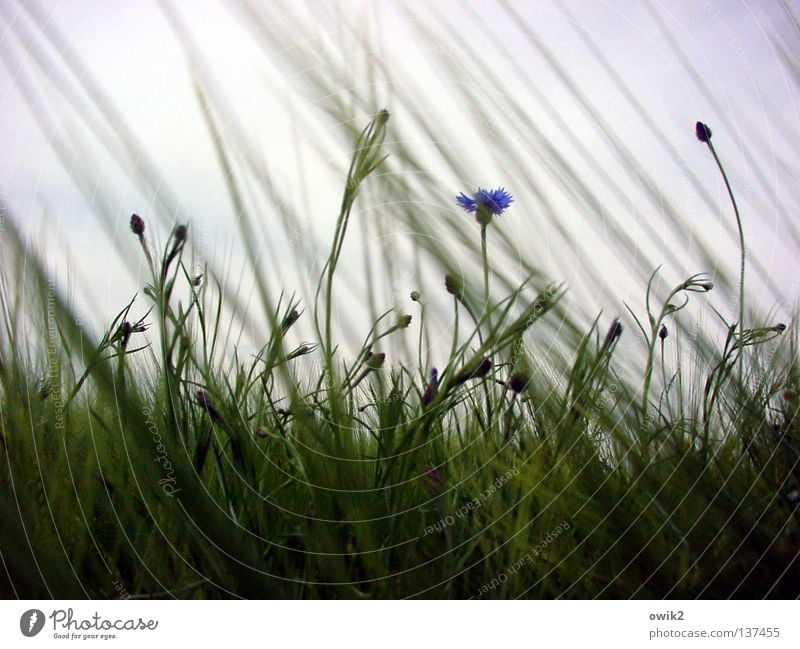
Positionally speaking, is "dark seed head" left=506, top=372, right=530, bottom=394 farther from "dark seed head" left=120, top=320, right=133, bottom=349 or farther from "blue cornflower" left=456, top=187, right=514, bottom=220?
"dark seed head" left=120, top=320, right=133, bottom=349

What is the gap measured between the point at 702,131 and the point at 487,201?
12.0 inches

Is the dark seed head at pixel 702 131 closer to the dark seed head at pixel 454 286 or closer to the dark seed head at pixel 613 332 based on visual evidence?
the dark seed head at pixel 613 332

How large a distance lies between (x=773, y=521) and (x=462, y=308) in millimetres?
428

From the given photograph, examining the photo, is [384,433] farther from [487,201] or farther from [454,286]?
[487,201]

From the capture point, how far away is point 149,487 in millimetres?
755

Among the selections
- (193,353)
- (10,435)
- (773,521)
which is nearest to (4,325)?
(10,435)
